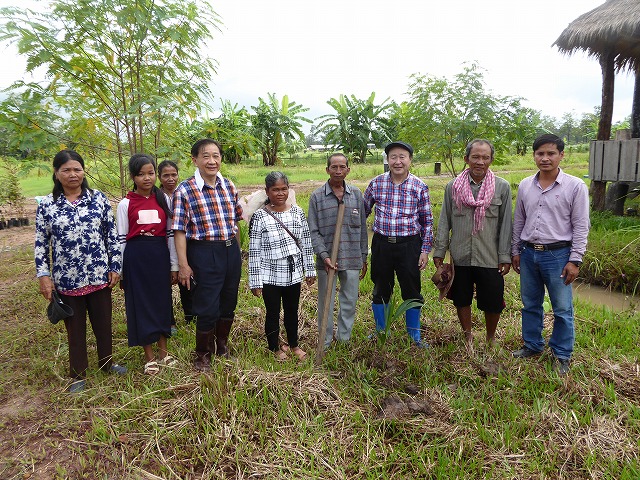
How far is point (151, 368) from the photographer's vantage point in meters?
2.91

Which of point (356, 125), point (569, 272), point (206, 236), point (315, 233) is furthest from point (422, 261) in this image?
point (356, 125)

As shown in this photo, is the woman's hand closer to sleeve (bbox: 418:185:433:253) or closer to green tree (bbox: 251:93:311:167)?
sleeve (bbox: 418:185:433:253)

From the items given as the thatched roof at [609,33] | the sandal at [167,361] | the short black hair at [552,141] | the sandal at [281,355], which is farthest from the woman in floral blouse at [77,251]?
the thatched roof at [609,33]

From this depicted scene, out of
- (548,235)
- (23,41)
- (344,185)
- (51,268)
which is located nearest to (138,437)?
(51,268)

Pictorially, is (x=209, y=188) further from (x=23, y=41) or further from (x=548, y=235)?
(x=548, y=235)

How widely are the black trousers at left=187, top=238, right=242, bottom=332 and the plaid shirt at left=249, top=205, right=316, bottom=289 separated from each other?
0.14m

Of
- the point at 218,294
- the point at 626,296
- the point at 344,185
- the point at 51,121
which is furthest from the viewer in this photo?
the point at 626,296

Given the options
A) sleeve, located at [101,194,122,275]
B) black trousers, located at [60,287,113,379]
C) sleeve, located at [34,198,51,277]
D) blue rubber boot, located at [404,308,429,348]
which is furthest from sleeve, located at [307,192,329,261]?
sleeve, located at [34,198,51,277]

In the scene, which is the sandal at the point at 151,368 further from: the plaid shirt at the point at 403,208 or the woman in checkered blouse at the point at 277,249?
the plaid shirt at the point at 403,208

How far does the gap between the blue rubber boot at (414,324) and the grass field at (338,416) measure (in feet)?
0.44

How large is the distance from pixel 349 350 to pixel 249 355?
2.47 ft

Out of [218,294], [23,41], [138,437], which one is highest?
[23,41]

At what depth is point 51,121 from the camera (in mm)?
3812

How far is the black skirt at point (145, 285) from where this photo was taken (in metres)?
2.84
